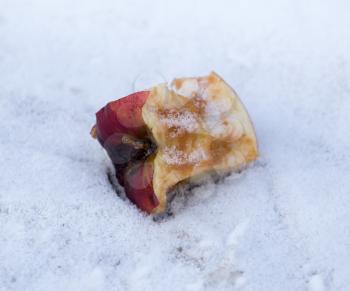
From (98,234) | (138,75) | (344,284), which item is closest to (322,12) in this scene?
(138,75)

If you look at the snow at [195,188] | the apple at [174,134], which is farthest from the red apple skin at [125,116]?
the snow at [195,188]

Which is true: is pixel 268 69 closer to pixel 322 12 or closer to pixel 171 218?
pixel 322 12

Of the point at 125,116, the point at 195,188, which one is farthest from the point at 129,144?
the point at 195,188

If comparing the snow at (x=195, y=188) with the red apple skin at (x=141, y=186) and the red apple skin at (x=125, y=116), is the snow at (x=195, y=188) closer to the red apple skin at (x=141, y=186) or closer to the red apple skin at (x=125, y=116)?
the red apple skin at (x=141, y=186)

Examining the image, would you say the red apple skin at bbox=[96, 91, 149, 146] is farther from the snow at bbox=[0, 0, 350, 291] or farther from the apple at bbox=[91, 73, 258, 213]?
the snow at bbox=[0, 0, 350, 291]

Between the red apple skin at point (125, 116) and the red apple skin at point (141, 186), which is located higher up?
the red apple skin at point (125, 116)

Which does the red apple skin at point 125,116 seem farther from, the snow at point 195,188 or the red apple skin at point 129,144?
the snow at point 195,188

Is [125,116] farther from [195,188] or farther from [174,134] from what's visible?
[195,188]
